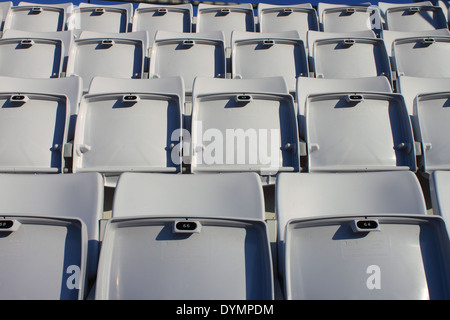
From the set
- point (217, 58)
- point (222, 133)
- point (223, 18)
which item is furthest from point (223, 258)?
point (223, 18)

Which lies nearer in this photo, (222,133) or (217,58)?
(222,133)

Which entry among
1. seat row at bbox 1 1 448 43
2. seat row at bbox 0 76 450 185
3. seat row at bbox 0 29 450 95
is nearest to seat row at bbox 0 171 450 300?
seat row at bbox 0 76 450 185

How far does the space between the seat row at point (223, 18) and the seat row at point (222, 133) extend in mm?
1385

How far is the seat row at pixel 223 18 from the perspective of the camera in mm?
2660

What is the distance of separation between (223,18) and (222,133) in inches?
62.4

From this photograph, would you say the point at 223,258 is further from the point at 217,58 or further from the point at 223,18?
the point at 223,18

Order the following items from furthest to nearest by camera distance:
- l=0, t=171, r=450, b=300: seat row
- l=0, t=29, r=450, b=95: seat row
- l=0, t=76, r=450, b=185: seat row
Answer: l=0, t=29, r=450, b=95: seat row, l=0, t=76, r=450, b=185: seat row, l=0, t=171, r=450, b=300: seat row

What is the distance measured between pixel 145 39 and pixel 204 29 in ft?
2.03

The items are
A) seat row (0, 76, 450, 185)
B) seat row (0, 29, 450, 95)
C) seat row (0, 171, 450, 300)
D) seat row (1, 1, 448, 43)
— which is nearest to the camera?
seat row (0, 171, 450, 300)

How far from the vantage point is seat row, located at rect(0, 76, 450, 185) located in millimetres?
1354

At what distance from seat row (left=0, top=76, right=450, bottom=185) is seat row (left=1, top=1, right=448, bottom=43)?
4.54 feet

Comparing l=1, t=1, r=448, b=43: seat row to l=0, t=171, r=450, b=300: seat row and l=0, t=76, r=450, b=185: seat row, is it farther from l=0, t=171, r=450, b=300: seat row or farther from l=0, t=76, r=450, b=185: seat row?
l=0, t=171, r=450, b=300: seat row

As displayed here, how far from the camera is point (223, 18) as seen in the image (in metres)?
2.68

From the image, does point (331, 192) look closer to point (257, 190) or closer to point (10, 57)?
point (257, 190)
